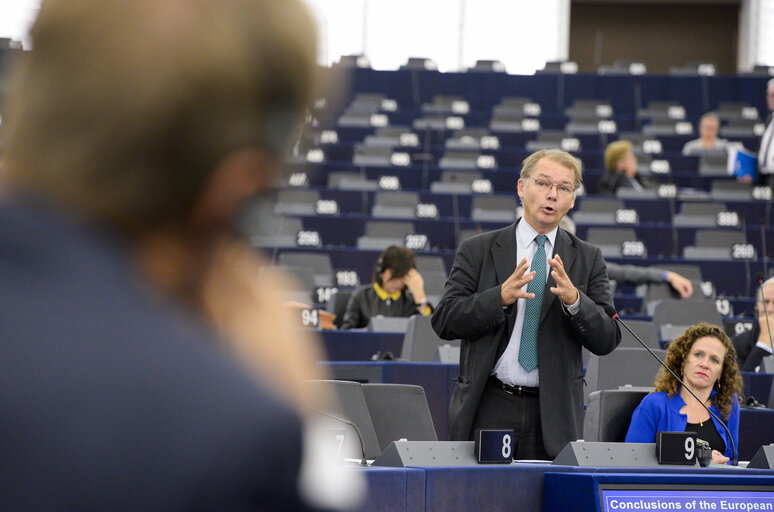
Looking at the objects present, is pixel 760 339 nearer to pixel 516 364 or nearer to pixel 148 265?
pixel 516 364

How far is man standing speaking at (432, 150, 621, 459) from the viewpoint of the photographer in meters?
3.17

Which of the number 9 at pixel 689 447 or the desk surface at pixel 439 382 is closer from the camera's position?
the number 9 at pixel 689 447

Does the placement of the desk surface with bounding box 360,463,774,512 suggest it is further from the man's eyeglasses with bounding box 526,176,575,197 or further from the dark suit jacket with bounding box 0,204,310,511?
the dark suit jacket with bounding box 0,204,310,511

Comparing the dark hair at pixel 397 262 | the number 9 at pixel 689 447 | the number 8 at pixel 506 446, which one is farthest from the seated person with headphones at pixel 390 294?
the number 8 at pixel 506 446

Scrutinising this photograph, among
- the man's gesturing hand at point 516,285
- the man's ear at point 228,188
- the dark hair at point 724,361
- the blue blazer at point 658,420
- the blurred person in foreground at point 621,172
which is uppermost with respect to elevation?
the blurred person in foreground at point 621,172

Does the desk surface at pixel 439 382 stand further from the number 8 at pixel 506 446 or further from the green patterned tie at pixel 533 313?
the number 8 at pixel 506 446

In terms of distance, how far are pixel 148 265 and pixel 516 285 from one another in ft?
8.58

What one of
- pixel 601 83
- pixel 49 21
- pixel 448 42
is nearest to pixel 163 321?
pixel 49 21

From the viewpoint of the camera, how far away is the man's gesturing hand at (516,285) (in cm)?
308

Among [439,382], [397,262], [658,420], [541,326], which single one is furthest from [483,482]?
[397,262]

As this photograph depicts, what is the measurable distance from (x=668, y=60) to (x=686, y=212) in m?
10.4

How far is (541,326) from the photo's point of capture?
328 centimetres

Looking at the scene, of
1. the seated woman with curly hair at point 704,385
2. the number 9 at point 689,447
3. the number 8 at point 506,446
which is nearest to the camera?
the number 8 at point 506,446

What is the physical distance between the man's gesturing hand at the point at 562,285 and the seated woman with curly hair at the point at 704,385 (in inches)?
32.4
